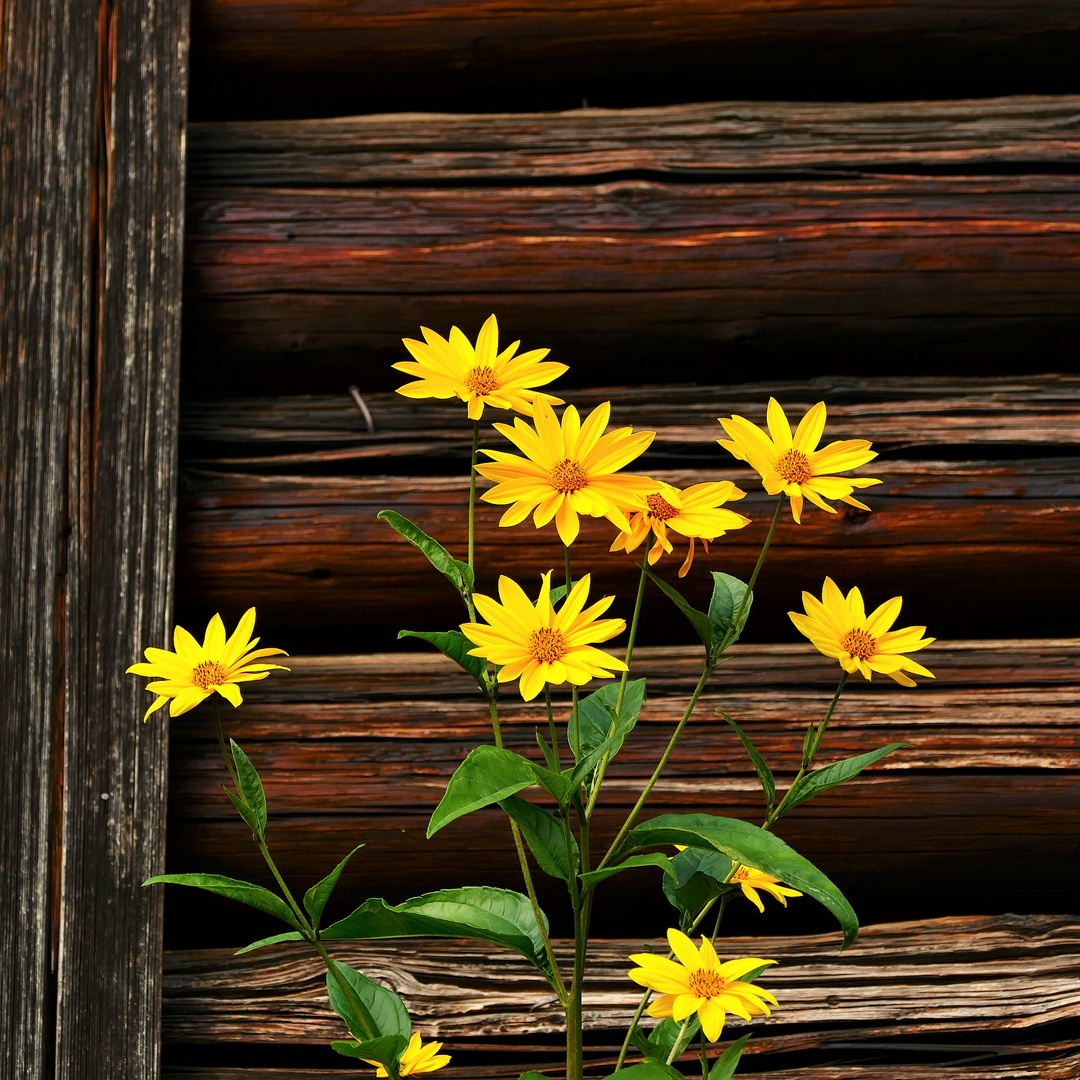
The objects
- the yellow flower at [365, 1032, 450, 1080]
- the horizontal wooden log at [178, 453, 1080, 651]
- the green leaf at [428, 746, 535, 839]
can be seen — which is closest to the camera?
the green leaf at [428, 746, 535, 839]

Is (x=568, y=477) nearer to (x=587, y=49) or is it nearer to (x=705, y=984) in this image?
(x=705, y=984)

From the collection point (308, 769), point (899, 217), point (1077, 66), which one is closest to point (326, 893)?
point (308, 769)

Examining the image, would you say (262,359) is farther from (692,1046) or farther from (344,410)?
(692,1046)

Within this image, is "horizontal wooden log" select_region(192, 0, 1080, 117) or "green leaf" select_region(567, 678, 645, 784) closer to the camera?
"green leaf" select_region(567, 678, 645, 784)

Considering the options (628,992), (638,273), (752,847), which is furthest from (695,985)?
(638,273)

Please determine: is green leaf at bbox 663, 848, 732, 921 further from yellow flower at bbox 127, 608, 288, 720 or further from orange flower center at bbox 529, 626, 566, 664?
yellow flower at bbox 127, 608, 288, 720

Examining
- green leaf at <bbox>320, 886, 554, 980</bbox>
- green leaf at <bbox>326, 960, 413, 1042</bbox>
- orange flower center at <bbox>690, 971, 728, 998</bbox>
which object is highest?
green leaf at <bbox>320, 886, 554, 980</bbox>

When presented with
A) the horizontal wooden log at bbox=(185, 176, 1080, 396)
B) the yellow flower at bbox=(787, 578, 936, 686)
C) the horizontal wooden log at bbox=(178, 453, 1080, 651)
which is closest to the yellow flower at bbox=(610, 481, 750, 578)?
the yellow flower at bbox=(787, 578, 936, 686)
